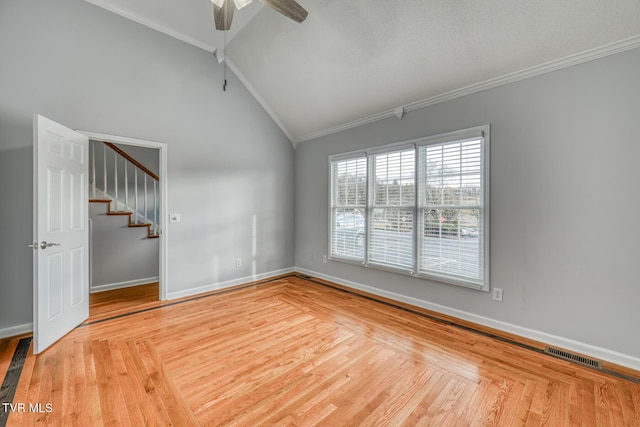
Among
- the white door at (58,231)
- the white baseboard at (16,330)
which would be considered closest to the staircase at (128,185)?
the white door at (58,231)

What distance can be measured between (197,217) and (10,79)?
91.3 inches

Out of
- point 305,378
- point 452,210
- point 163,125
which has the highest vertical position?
point 163,125

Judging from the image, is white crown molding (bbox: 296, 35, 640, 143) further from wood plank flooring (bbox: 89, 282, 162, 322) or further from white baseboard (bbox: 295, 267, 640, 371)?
wood plank flooring (bbox: 89, 282, 162, 322)

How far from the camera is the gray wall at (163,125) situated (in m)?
2.81

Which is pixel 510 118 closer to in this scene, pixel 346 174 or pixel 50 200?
pixel 346 174

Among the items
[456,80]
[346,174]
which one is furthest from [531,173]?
[346,174]

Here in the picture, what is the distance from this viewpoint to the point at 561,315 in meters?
2.58

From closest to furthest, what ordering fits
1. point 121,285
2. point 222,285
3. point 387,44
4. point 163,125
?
1. point 387,44
2. point 163,125
3. point 222,285
4. point 121,285

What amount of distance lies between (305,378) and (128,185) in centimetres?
458

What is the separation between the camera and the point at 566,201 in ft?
8.35

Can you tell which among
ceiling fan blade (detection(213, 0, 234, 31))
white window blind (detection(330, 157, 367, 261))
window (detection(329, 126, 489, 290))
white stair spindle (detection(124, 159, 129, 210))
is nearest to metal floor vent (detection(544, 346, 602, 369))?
window (detection(329, 126, 489, 290))

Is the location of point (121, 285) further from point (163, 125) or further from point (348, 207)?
point (348, 207)

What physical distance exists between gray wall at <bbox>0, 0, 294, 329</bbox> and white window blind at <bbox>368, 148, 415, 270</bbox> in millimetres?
1871

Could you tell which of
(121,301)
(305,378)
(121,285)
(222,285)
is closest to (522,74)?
(305,378)
